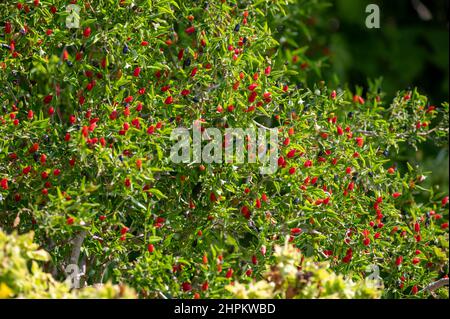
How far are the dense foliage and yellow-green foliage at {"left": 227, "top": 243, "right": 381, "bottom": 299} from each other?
0.25 ft

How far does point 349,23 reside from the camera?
752cm

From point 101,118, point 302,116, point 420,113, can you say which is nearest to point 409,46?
point 420,113

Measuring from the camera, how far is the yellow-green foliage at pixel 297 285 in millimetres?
3555

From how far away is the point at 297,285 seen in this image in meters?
3.73

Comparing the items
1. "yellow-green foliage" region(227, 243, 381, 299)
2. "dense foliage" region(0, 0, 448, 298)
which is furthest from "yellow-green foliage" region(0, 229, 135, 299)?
"yellow-green foliage" region(227, 243, 381, 299)

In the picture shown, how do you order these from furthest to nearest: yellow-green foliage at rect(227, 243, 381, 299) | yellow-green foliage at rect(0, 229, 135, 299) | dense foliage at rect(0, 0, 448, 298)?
dense foliage at rect(0, 0, 448, 298), yellow-green foliage at rect(227, 243, 381, 299), yellow-green foliage at rect(0, 229, 135, 299)

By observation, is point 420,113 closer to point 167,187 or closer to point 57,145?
point 167,187

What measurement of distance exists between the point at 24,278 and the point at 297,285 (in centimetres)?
123

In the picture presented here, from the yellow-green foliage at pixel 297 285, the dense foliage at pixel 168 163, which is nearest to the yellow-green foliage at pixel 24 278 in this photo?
the dense foliage at pixel 168 163

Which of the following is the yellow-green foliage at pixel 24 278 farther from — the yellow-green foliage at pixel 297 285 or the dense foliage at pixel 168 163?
the yellow-green foliage at pixel 297 285

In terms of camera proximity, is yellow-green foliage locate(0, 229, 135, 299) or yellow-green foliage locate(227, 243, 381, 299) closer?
yellow-green foliage locate(0, 229, 135, 299)

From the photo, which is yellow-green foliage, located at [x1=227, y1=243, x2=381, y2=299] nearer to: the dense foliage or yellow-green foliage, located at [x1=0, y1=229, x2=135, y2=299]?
the dense foliage

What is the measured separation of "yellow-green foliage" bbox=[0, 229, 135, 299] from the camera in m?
3.35

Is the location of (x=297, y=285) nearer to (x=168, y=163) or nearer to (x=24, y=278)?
(x=168, y=163)
